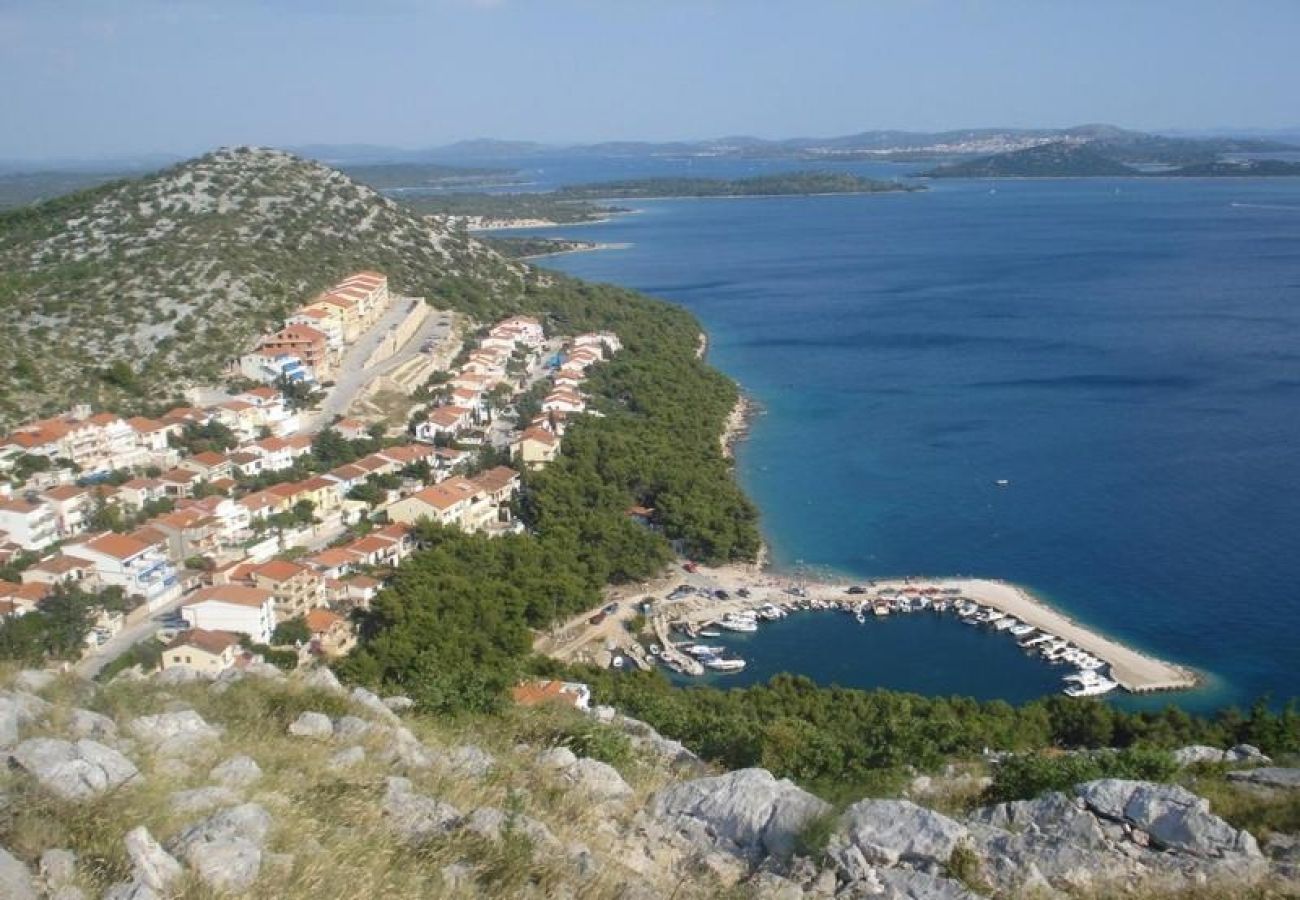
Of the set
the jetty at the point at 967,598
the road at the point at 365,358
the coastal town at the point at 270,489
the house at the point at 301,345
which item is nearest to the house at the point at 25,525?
the coastal town at the point at 270,489

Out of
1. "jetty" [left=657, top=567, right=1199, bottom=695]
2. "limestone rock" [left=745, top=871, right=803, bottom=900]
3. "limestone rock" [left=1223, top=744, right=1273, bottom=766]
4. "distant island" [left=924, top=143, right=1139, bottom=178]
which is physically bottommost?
"jetty" [left=657, top=567, right=1199, bottom=695]

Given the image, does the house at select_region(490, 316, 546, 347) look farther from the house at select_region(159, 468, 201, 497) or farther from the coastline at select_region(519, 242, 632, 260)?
the coastline at select_region(519, 242, 632, 260)

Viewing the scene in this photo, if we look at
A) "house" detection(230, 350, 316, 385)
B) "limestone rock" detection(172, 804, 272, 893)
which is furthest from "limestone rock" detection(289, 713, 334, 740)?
"house" detection(230, 350, 316, 385)

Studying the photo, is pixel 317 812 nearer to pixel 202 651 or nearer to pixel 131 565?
pixel 202 651

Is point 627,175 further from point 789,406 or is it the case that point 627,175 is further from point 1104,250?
point 789,406

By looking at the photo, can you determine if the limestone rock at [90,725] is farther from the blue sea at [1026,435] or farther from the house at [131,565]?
the house at [131,565]
